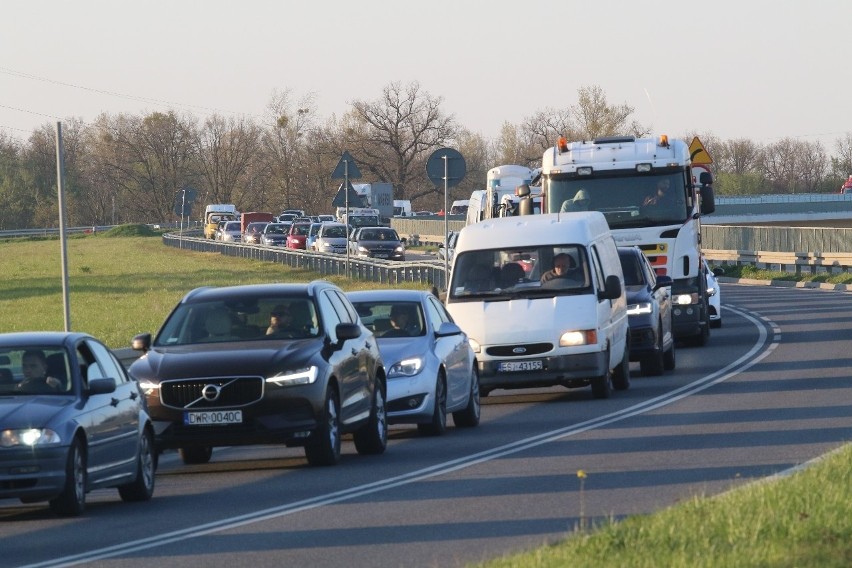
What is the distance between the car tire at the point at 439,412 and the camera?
16922 mm

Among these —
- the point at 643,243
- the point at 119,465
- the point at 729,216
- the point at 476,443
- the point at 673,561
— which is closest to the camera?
the point at 673,561

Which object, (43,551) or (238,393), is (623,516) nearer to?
(43,551)

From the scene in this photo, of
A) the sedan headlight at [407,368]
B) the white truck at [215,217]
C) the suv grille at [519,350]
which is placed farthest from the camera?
the white truck at [215,217]

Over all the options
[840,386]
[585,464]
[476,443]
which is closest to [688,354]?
[840,386]

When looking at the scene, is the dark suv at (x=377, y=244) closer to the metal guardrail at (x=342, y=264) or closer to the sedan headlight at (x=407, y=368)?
the metal guardrail at (x=342, y=264)

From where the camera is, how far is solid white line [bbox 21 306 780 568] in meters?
10.0

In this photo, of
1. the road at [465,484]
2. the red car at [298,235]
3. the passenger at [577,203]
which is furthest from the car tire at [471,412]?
the red car at [298,235]

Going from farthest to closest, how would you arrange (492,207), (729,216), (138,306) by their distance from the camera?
(729,216) → (492,207) → (138,306)

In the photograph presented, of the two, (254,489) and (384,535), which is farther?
(254,489)

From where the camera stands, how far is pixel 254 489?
518 inches

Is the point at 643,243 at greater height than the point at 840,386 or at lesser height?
greater

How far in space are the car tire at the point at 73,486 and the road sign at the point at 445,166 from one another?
1805 centimetres

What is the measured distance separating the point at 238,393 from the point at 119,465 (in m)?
1.76

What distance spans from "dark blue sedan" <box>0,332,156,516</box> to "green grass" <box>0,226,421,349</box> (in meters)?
14.7
